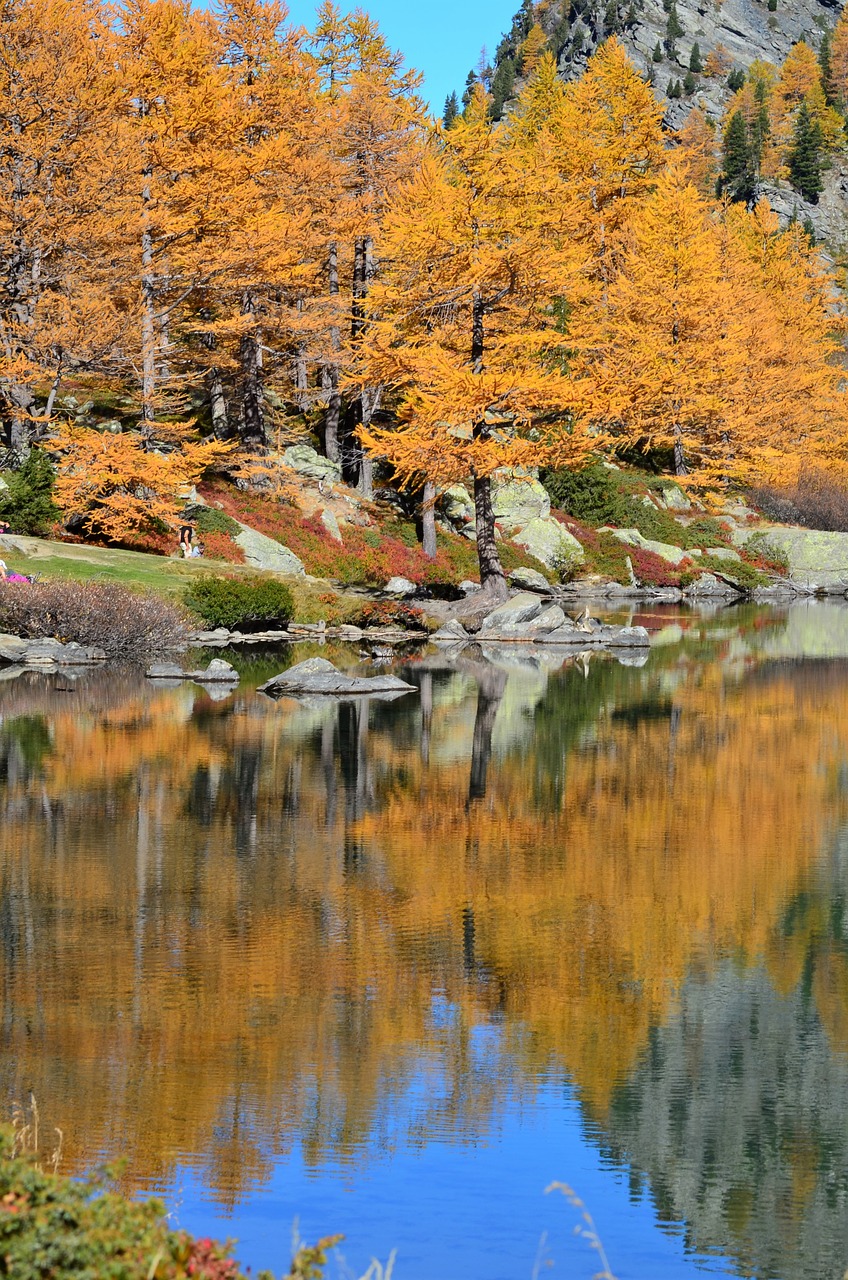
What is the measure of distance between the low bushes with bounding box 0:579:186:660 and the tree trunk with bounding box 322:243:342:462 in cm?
1904

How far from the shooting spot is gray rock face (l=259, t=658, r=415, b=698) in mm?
22859

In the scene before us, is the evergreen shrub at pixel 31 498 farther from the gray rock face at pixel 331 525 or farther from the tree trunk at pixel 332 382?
the tree trunk at pixel 332 382

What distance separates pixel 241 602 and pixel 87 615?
16.3 ft

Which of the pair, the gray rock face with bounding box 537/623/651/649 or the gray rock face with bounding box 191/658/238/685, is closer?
the gray rock face with bounding box 191/658/238/685

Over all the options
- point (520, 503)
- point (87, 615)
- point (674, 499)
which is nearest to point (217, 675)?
point (87, 615)

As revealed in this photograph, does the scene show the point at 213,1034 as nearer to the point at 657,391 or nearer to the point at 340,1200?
the point at 340,1200

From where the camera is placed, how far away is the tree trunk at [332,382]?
4541cm

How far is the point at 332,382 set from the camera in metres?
47.7

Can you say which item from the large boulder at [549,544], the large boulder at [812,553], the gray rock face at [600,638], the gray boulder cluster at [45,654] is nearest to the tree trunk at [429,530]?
the large boulder at [549,544]

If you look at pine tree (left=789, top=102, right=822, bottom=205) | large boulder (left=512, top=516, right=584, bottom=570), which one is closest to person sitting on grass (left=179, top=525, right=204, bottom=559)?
large boulder (left=512, top=516, right=584, bottom=570)

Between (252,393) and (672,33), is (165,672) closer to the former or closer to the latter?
(252,393)

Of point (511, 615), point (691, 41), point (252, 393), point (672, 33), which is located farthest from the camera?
point (691, 41)

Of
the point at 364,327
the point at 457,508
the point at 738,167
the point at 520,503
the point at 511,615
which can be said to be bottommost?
the point at 511,615

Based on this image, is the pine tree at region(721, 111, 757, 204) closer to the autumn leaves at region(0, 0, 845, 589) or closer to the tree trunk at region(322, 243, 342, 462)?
the autumn leaves at region(0, 0, 845, 589)
